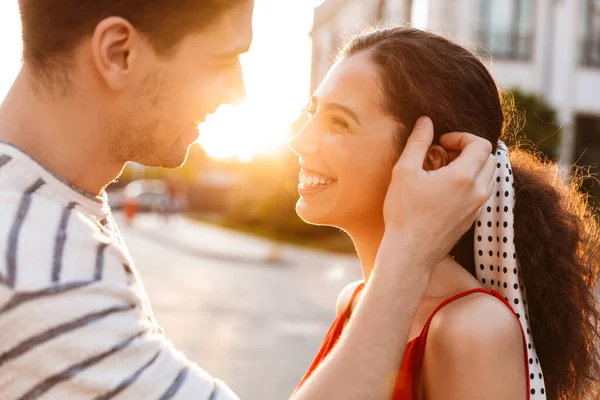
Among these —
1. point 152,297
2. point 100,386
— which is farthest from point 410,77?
point 152,297

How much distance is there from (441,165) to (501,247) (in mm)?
317

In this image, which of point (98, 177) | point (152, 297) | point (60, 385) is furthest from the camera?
point (152, 297)

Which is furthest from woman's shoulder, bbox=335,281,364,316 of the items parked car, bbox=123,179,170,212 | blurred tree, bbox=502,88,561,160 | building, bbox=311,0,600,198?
parked car, bbox=123,179,170,212

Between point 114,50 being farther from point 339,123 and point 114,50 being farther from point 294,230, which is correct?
point 294,230

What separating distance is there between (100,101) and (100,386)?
58cm

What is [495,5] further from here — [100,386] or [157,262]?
[100,386]

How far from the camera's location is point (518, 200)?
2273 millimetres

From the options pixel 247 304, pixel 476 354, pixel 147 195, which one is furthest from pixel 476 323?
pixel 147 195

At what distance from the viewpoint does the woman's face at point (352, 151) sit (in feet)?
7.47

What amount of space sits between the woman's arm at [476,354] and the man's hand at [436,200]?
0.66ft

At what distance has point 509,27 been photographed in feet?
73.0

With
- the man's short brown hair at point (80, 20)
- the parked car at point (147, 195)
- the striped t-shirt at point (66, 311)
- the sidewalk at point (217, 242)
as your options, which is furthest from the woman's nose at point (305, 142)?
the parked car at point (147, 195)

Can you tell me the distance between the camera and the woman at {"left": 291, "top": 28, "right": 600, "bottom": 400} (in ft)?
6.91

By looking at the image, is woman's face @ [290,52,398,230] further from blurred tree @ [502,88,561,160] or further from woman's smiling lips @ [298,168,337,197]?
blurred tree @ [502,88,561,160]
